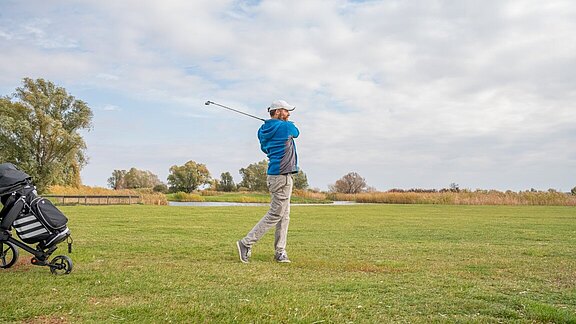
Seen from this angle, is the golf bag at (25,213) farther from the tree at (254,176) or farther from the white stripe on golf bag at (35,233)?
the tree at (254,176)

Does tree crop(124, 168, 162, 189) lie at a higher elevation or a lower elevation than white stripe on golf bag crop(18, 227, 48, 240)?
higher

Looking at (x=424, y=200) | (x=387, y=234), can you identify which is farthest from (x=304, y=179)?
(x=387, y=234)

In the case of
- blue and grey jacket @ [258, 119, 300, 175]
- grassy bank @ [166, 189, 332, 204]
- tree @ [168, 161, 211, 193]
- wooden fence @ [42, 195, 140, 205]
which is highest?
tree @ [168, 161, 211, 193]

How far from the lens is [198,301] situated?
4.86 meters

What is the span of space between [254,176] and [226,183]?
5.79 metres

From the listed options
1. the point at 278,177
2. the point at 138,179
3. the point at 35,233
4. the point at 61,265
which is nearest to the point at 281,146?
the point at 278,177

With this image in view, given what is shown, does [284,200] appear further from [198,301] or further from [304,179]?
[304,179]

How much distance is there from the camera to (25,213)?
621 cm

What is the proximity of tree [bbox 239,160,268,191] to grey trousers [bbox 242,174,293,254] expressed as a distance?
258 feet

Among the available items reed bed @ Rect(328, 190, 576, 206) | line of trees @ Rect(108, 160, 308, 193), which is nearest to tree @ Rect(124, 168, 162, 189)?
line of trees @ Rect(108, 160, 308, 193)

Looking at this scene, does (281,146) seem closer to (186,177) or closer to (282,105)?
(282,105)

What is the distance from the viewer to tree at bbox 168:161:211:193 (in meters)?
80.8

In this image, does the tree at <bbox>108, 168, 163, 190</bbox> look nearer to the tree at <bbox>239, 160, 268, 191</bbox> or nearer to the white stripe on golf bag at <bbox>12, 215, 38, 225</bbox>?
the tree at <bbox>239, 160, 268, 191</bbox>

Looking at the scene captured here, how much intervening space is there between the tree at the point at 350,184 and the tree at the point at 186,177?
73.8ft
